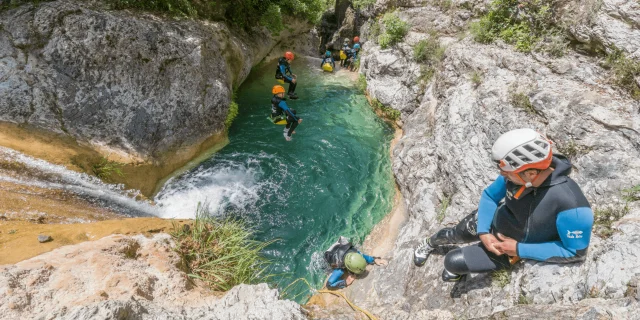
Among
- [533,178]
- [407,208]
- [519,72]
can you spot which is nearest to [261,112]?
[407,208]

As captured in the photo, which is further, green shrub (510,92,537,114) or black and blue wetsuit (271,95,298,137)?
black and blue wetsuit (271,95,298,137)

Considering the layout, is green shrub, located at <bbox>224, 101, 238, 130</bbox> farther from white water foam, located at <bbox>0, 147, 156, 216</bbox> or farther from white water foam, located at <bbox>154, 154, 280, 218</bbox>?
white water foam, located at <bbox>0, 147, 156, 216</bbox>

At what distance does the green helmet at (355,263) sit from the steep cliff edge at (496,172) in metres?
0.31

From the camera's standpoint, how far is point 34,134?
21.7 ft

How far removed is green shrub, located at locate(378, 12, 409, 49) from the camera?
12.2 meters

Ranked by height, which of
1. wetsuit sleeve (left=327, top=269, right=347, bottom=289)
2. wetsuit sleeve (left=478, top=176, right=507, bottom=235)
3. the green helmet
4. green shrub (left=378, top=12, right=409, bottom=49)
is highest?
green shrub (left=378, top=12, right=409, bottom=49)

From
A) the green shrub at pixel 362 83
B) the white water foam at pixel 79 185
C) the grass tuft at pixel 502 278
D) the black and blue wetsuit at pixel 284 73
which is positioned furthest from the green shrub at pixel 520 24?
the white water foam at pixel 79 185

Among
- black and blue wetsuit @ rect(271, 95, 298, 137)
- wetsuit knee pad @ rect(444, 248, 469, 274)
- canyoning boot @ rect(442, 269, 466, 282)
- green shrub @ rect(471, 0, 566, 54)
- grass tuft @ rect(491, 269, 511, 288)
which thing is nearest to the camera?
grass tuft @ rect(491, 269, 511, 288)

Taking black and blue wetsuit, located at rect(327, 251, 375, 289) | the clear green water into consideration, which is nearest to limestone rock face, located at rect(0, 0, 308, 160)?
the clear green water

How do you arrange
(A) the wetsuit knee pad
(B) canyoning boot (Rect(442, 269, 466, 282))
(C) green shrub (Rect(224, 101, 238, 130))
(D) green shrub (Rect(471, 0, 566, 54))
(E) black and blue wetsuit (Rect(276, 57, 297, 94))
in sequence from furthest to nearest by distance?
1. (E) black and blue wetsuit (Rect(276, 57, 297, 94))
2. (C) green shrub (Rect(224, 101, 238, 130))
3. (D) green shrub (Rect(471, 0, 566, 54))
4. (B) canyoning boot (Rect(442, 269, 466, 282))
5. (A) the wetsuit knee pad

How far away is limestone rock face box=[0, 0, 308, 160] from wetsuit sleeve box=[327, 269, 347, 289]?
556 cm

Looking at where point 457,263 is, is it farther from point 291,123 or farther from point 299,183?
point 291,123

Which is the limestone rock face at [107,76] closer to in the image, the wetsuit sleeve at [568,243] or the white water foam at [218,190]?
the white water foam at [218,190]

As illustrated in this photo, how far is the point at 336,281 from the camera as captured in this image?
19.6 feet
